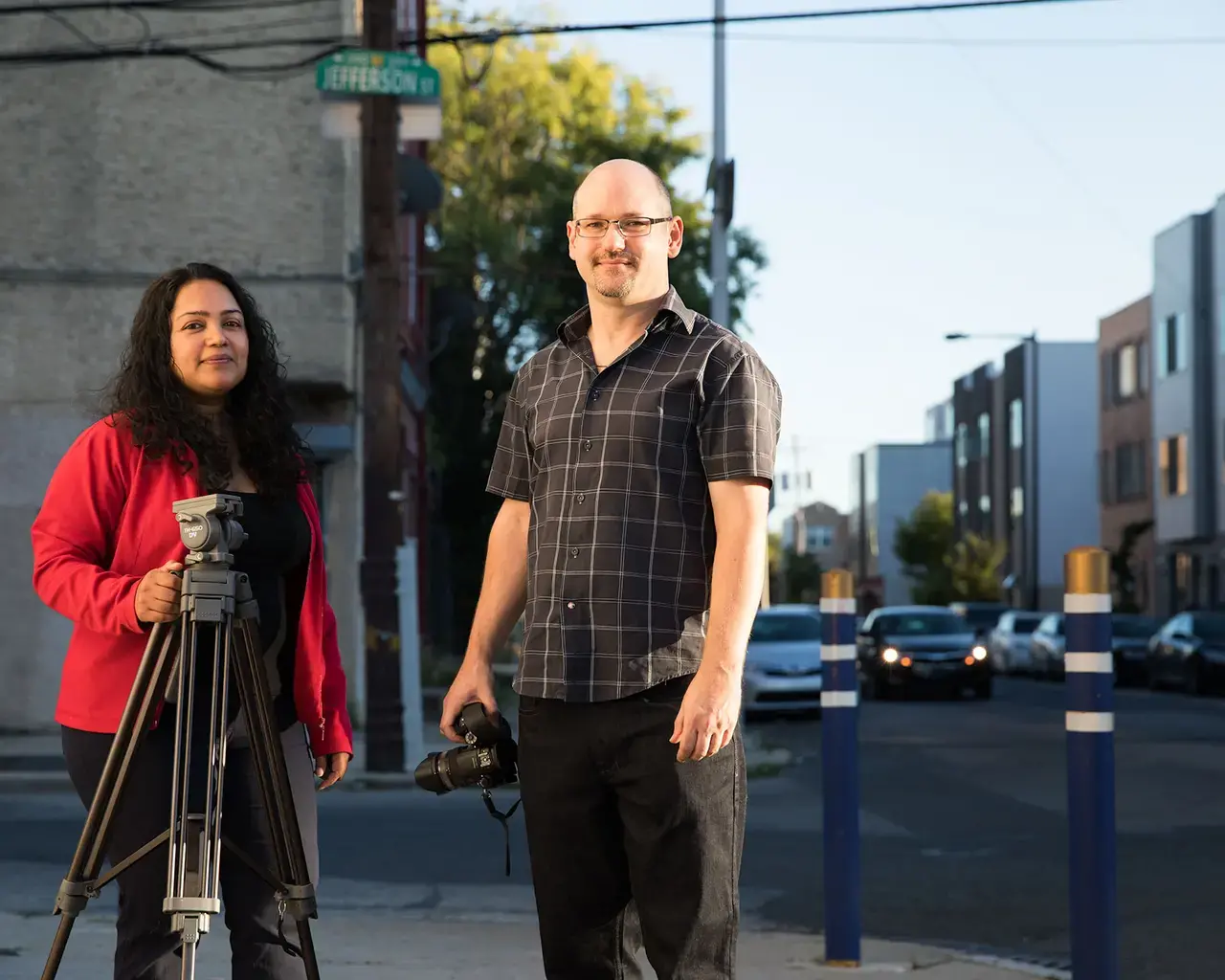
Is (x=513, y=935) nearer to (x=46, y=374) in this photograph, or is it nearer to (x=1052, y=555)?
(x=46, y=374)

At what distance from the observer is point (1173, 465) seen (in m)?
51.6

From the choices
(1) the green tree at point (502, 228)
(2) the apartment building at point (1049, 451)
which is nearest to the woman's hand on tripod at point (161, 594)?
(1) the green tree at point (502, 228)

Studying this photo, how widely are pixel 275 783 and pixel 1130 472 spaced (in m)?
54.8

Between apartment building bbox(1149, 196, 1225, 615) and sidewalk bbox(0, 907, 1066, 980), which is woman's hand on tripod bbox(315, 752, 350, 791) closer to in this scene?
sidewalk bbox(0, 907, 1066, 980)

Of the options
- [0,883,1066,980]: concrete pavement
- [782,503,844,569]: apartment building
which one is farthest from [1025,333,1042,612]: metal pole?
[782,503,844,569]: apartment building

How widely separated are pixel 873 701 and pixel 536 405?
82.0ft

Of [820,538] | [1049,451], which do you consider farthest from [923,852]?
[820,538]

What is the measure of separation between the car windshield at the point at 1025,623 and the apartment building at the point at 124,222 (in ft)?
87.0

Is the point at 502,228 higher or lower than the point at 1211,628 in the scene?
higher

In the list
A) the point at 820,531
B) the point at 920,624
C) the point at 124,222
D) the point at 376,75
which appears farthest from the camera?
the point at 820,531

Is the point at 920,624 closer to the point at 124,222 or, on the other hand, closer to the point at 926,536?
the point at 124,222

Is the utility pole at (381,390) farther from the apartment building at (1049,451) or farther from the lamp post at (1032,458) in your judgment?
the apartment building at (1049,451)

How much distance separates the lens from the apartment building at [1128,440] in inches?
2146

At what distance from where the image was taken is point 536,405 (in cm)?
421
